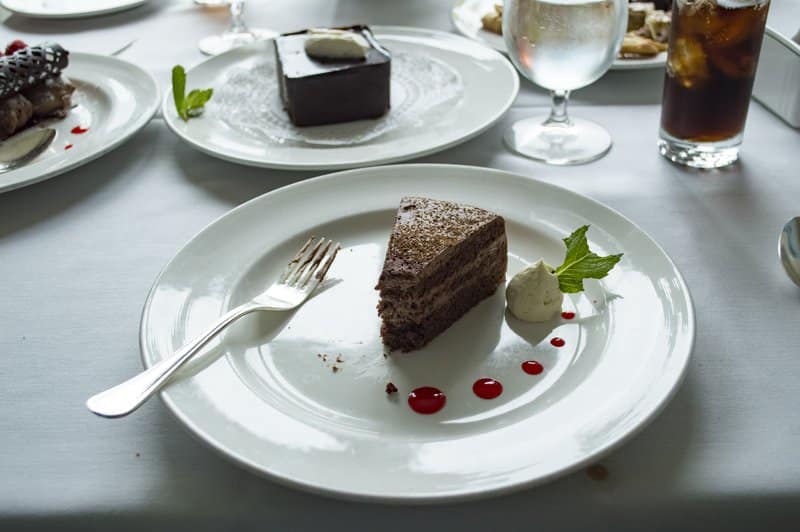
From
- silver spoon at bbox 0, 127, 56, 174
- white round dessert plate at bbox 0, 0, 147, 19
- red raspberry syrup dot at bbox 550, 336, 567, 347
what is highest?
white round dessert plate at bbox 0, 0, 147, 19

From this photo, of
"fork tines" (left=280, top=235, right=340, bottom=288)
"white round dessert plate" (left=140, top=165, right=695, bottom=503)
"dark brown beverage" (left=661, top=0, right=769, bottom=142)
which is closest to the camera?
"white round dessert plate" (left=140, top=165, right=695, bottom=503)

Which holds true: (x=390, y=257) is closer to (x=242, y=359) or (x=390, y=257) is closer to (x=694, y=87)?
(x=242, y=359)

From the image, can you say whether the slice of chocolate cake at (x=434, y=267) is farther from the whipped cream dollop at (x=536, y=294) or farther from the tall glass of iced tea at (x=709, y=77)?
the tall glass of iced tea at (x=709, y=77)

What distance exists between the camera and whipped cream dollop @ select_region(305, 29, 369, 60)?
1.55 meters

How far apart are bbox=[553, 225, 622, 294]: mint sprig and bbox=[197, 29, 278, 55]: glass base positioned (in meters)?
1.18

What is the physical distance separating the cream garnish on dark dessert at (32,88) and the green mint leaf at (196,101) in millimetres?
284

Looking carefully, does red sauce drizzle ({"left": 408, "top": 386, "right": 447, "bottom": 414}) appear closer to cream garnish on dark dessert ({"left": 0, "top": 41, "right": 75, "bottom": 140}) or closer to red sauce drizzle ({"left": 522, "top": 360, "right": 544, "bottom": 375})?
red sauce drizzle ({"left": 522, "top": 360, "right": 544, "bottom": 375})

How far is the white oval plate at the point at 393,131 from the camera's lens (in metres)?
1.35

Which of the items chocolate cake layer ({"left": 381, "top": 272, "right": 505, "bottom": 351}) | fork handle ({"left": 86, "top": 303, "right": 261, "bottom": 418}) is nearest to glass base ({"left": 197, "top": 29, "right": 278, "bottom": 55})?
chocolate cake layer ({"left": 381, "top": 272, "right": 505, "bottom": 351})

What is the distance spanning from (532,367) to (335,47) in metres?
0.89

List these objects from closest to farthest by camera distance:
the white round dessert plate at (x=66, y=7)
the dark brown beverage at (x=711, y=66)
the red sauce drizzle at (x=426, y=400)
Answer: the red sauce drizzle at (x=426, y=400), the dark brown beverage at (x=711, y=66), the white round dessert plate at (x=66, y=7)

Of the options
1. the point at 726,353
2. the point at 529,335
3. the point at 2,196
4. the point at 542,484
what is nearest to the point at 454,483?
the point at 542,484

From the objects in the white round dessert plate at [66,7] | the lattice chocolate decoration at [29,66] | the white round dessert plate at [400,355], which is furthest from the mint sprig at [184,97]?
the white round dessert plate at [66,7]

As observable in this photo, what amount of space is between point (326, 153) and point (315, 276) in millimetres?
348
